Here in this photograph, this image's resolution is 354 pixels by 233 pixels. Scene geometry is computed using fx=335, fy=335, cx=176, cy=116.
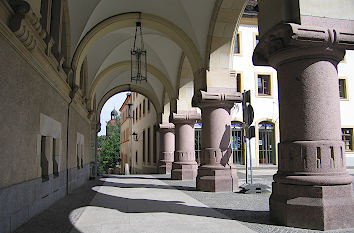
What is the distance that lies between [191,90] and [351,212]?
1050cm

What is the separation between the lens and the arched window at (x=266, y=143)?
21.5 metres

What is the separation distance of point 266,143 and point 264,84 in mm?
3880

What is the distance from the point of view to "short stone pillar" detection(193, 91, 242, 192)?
8797 millimetres

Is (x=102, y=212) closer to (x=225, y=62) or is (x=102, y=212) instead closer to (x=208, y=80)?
(x=208, y=80)

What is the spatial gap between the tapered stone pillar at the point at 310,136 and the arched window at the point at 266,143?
17121mm

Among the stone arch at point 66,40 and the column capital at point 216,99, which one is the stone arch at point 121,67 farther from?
the column capital at point 216,99

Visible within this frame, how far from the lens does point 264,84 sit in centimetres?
2205

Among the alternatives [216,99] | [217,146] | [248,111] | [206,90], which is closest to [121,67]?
[206,90]

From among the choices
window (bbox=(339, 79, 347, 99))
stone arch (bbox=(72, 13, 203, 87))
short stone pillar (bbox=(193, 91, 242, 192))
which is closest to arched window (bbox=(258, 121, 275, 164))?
window (bbox=(339, 79, 347, 99))

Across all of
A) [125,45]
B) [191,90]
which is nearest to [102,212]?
[191,90]

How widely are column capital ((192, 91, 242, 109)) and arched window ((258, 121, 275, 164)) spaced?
12.9 m

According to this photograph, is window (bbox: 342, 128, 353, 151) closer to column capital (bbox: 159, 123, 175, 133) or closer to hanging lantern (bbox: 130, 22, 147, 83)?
column capital (bbox: 159, 123, 175, 133)

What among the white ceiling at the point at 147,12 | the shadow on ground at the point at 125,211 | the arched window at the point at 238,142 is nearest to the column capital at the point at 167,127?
the white ceiling at the point at 147,12

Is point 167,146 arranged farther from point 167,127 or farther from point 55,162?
point 55,162
